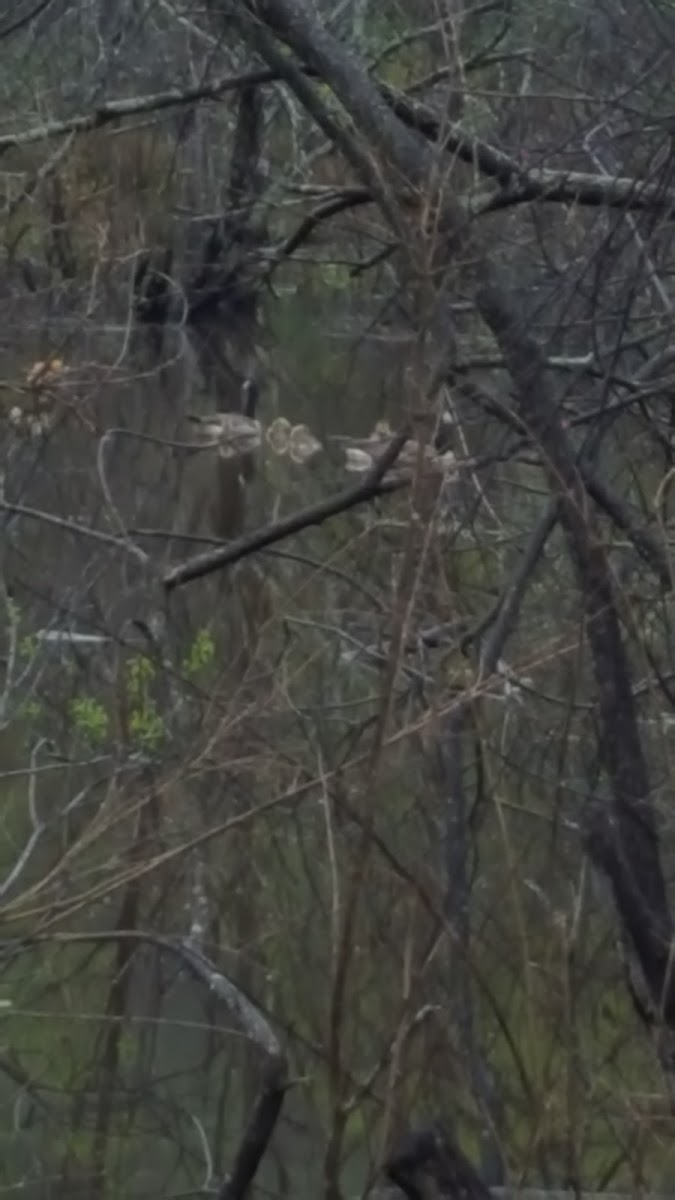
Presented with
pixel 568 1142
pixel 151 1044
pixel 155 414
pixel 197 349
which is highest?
pixel 197 349

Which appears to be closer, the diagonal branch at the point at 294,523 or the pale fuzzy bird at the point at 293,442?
the diagonal branch at the point at 294,523

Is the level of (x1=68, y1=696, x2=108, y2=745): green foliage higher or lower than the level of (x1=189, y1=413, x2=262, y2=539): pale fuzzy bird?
lower

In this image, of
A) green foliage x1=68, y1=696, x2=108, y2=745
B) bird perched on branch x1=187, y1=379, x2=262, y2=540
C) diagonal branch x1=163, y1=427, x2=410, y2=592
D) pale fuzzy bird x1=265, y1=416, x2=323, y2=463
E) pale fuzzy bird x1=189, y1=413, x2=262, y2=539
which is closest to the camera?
diagonal branch x1=163, y1=427, x2=410, y2=592

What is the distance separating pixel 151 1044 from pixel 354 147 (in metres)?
1.91

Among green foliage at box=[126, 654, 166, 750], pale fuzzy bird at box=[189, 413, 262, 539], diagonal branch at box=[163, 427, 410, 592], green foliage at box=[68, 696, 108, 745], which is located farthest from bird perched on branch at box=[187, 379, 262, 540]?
diagonal branch at box=[163, 427, 410, 592]

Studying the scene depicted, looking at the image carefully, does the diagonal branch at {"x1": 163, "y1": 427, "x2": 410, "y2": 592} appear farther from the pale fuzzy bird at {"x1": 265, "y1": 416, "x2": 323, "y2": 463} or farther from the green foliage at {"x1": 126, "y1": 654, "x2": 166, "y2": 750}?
the pale fuzzy bird at {"x1": 265, "y1": 416, "x2": 323, "y2": 463}

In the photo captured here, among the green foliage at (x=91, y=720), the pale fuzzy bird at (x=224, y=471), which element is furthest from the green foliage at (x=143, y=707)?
the pale fuzzy bird at (x=224, y=471)

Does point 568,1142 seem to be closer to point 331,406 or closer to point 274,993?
point 274,993

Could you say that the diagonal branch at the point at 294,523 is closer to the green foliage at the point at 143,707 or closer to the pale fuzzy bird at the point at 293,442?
the green foliage at the point at 143,707

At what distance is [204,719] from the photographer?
496 cm

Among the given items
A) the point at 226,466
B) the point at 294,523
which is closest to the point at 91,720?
the point at 294,523

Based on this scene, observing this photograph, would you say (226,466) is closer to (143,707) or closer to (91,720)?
(91,720)

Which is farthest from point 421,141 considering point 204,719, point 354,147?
point 204,719

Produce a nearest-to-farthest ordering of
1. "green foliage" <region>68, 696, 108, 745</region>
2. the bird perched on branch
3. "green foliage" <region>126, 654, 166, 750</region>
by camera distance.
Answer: "green foliage" <region>126, 654, 166, 750</region>
"green foliage" <region>68, 696, 108, 745</region>
the bird perched on branch
